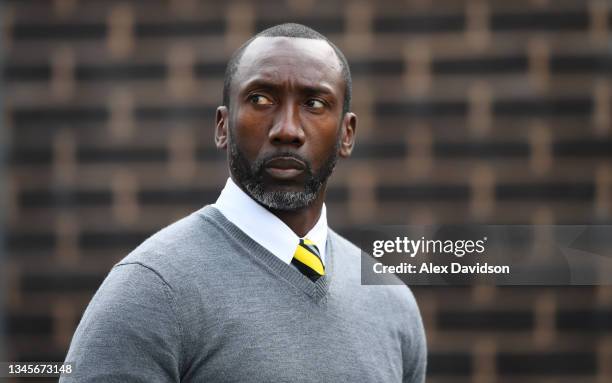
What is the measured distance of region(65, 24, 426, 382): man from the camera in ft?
5.64

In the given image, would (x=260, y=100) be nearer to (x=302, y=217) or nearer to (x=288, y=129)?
(x=288, y=129)

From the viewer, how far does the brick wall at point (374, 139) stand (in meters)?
4.52

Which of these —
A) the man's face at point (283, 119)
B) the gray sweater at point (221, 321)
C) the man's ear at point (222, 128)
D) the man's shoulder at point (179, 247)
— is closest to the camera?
the gray sweater at point (221, 321)

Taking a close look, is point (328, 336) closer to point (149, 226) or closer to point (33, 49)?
point (149, 226)

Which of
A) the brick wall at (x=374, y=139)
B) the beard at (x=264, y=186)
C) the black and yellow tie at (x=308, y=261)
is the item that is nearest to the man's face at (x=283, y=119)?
the beard at (x=264, y=186)

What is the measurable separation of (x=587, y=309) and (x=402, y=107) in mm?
1417

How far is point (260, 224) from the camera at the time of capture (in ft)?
6.48

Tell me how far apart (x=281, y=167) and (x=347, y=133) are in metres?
0.28

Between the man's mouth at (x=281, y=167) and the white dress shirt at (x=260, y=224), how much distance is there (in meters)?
0.10

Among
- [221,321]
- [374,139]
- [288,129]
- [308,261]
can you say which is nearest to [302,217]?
[308,261]

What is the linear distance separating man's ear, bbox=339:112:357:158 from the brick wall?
7.65 ft

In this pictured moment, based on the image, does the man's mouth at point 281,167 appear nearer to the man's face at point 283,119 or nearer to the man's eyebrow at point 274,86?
the man's face at point 283,119

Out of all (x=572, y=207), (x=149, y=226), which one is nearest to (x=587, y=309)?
(x=572, y=207)

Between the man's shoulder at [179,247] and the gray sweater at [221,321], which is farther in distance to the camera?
the man's shoulder at [179,247]
